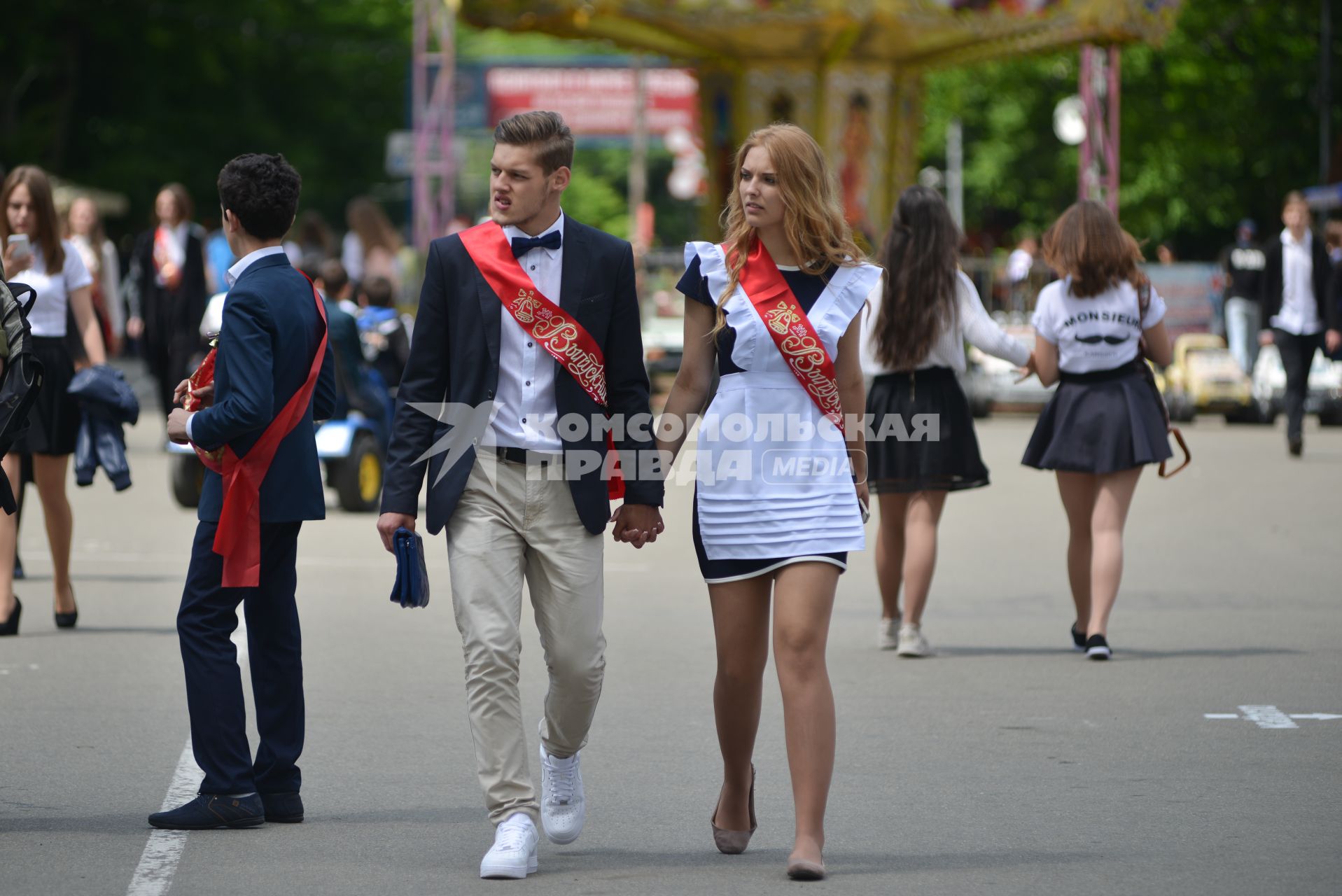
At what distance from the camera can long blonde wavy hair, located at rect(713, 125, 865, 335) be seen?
5.40m

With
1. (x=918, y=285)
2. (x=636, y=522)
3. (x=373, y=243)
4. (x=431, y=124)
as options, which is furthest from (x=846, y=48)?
(x=636, y=522)

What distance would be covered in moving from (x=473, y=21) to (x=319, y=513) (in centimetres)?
1949

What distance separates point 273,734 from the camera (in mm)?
5910

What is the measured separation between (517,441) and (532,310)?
331mm

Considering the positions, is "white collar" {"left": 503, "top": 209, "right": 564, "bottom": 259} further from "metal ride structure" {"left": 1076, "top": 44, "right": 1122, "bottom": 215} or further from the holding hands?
"metal ride structure" {"left": 1076, "top": 44, "right": 1122, "bottom": 215}

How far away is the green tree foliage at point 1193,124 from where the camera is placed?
1469 inches

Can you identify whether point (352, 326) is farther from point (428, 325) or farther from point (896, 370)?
point (428, 325)

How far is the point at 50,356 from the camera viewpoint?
370 inches

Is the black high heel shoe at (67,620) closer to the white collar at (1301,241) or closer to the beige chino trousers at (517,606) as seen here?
the beige chino trousers at (517,606)

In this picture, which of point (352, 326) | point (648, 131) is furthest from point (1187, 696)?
point (648, 131)

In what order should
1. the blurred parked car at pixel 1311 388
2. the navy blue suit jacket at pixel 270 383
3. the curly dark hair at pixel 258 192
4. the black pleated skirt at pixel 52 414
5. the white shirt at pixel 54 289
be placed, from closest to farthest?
the navy blue suit jacket at pixel 270 383
the curly dark hair at pixel 258 192
the black pleated skirt at pixel 52 414
the white shirt at pixel 54 289
the blurred parked car at pixel 1311 388

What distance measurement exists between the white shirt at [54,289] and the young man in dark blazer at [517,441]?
445 centimetres

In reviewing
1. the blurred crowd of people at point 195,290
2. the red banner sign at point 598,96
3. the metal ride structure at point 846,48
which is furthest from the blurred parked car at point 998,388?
the red banner sign at point 598,96

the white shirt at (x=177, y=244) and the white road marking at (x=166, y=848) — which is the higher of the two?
the white shirt at (x=177, y=244)
